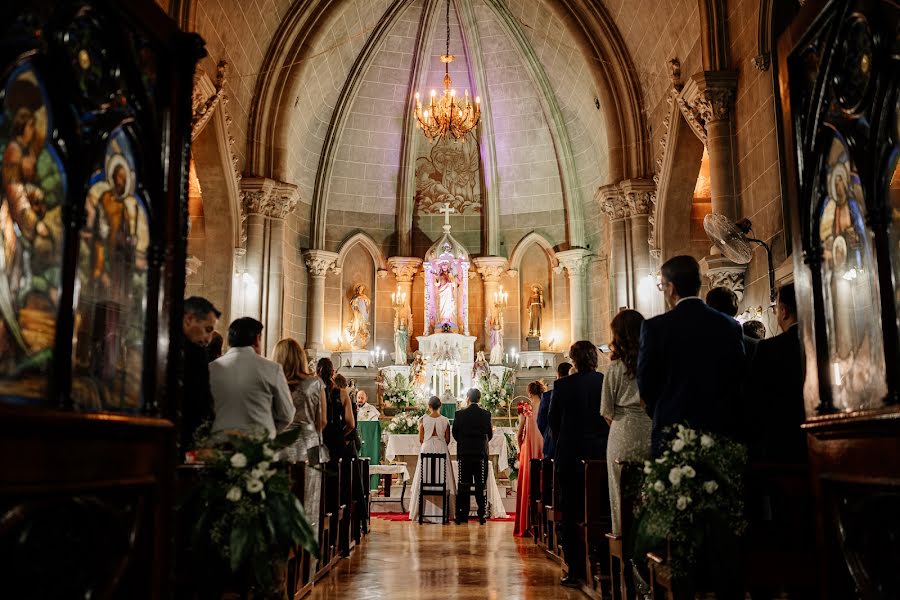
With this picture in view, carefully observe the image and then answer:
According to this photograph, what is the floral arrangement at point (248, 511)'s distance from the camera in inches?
161

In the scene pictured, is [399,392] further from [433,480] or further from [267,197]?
[433,480]

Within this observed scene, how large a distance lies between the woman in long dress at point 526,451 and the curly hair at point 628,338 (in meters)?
4.35

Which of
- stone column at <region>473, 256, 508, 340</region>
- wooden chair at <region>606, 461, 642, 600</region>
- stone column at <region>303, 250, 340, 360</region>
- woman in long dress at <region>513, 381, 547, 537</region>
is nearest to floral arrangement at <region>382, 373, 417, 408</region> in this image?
stone column at <region>303, 250, 340, 360</region>

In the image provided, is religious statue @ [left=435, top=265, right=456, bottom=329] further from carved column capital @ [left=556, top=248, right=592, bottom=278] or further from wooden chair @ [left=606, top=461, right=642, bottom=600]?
wooden chair @ [left=606, top=461, right=642, bottom=600]

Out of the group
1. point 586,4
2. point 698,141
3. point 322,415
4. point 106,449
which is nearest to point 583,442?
point 322,415

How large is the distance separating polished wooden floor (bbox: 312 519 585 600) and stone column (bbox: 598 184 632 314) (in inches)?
265

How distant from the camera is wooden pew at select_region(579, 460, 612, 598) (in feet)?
19.2

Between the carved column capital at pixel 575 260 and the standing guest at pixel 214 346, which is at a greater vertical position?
the carved column capital at pixel 575 260

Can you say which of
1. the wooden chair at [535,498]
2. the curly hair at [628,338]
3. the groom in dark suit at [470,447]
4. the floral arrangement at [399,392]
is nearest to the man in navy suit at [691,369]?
the curly hair at [628,338]

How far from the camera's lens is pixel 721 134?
1091 cm

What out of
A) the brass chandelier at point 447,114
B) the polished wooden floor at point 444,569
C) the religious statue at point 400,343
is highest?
the brass chandelier at point 447,114

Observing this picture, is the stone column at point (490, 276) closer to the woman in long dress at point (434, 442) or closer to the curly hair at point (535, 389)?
the woman in long dress at point (434, 442)

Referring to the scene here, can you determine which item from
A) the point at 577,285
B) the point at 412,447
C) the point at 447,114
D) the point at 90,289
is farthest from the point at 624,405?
the point at 577,285

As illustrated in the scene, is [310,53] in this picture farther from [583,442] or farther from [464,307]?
[583,442]
